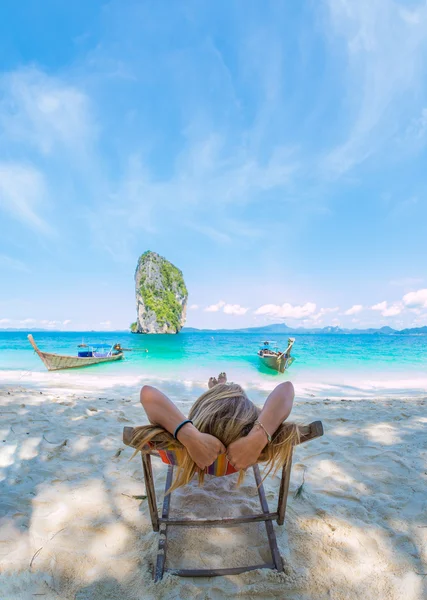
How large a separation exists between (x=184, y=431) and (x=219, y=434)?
26cm

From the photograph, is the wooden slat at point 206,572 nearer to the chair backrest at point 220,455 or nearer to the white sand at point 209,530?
the white sand at point 209,530

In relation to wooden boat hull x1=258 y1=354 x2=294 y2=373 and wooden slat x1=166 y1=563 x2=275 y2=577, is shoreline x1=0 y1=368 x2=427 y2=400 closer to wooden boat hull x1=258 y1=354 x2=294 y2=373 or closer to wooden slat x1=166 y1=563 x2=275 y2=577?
wooden boat hull x1=258 y1=354 x2=294 y2=373

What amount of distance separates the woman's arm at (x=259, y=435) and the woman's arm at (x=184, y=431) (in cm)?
9

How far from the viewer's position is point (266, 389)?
952 centimetres

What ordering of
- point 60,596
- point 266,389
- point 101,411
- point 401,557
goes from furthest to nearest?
point 266,389 < point 101,411 < point 401,557 < point 60,596

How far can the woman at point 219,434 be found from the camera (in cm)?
169

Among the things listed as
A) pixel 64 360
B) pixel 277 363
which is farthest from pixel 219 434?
pixel 64 360

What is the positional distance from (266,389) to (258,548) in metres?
7.72

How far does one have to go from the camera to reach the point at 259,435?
171 cm

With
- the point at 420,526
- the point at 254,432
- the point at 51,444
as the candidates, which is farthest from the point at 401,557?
the point at 51,444

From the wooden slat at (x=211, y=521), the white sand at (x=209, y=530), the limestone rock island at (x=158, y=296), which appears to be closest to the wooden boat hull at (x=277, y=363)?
the white sand at (x=209, y=530)

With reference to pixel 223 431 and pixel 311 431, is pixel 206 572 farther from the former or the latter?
pixel 311 431

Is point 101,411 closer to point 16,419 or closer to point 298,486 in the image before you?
point 16,419

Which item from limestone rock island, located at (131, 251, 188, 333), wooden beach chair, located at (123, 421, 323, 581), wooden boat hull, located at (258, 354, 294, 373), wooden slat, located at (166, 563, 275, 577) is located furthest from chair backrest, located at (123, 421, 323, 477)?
limestone rock island, located at (131, 251, 188, 333)
